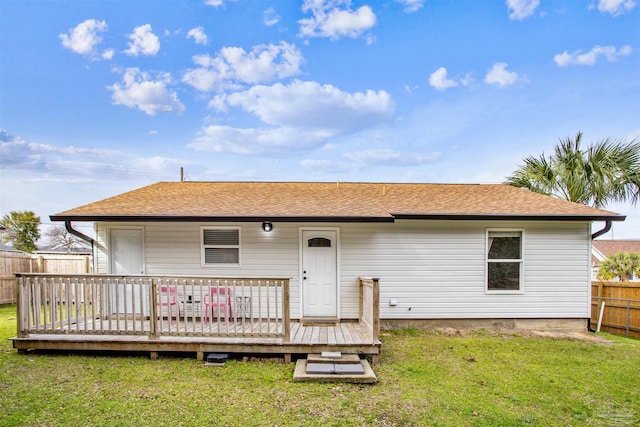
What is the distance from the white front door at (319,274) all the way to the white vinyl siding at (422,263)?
0.51ft

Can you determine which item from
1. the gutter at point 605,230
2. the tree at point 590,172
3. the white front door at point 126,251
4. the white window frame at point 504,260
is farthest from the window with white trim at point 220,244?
the tree at point 590,172

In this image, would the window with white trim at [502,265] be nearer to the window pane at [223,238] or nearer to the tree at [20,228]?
the window pane at [223,238]

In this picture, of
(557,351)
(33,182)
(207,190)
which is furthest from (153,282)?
(33,182)

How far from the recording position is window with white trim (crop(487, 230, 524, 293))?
300 inches

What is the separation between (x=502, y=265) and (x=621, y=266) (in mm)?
12091

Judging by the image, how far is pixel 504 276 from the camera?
7.64m

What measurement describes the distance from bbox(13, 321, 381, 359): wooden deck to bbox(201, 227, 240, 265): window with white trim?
79.1 inches

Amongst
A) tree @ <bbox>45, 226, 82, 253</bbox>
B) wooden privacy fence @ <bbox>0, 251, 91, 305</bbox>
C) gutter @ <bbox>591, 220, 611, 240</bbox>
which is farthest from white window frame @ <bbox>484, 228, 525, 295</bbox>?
tree @ <bbox>45, 226, 82, 253</bbox>

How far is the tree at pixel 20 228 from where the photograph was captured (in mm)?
29438

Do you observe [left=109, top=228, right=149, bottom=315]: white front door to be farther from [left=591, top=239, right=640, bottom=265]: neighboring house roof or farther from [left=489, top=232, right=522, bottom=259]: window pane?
[left=591, top=239, right=640, bottom=265]: neighboring house roof

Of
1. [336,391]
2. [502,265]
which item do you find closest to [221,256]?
[336,391]

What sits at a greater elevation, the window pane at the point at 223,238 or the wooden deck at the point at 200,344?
the window pane at the point at 223,238

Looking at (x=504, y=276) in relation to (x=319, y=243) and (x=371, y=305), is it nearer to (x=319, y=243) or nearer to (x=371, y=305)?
(x=371, y=305)

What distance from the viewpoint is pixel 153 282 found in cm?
555
